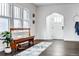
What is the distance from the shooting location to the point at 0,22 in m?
3.98

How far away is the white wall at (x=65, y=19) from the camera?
13.5 ft

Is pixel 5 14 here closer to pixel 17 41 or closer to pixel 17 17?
pixel 17 17

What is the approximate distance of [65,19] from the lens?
4230mm

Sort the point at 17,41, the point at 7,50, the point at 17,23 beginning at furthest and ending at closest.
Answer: the point at 17,23
the point at 17,41
the point at 7,50

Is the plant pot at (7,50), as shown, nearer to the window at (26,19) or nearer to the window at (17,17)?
the window at (17,17)

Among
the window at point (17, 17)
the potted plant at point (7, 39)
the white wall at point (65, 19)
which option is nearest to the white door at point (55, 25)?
the white wall at point (65, 19)

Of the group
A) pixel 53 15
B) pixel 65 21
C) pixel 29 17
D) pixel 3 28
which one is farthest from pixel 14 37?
pixel 65 21

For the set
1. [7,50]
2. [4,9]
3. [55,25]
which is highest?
[4,9]

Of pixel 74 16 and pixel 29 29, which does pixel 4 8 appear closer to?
pixel 29 29

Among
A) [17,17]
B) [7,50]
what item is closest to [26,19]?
[17,17]

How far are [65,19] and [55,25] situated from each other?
0.33 m

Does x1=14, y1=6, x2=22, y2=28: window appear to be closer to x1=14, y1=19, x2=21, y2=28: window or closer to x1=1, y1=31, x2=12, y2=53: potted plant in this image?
x1=14, y1=19, x2=21, y2=28: window

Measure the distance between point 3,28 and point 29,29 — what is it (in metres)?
0.72

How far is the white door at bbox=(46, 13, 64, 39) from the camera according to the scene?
13.7 feet
